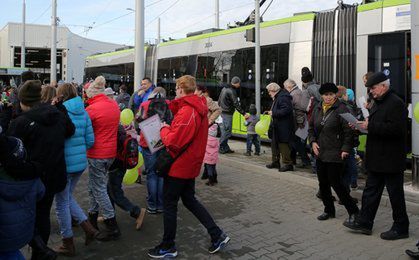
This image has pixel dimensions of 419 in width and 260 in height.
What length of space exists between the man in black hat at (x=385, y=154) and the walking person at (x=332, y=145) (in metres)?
0.31

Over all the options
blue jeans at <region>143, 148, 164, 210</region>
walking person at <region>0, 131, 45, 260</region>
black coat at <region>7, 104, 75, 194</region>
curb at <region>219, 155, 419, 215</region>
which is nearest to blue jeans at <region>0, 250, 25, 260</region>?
walking person at <region>0, 131, 45, 260</region>

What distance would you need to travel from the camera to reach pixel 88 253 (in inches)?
178

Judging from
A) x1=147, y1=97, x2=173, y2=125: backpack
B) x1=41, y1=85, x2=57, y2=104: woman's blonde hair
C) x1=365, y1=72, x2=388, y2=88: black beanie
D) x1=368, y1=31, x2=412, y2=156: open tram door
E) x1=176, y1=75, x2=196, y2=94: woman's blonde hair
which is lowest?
x1=147, y1=97, x2=173, y2=125: backpack

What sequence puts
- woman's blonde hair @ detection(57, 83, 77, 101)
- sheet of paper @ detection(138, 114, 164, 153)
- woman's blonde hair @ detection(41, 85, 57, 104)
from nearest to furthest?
woman's blonde hair @ detection(41, 85, 57, 104)
sheet of paper @ detection(138, 114, 164, 153)
woman's blonde hair @ detection(57, 83, 77, 101)

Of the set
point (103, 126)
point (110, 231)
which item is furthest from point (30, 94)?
point (110, 231)

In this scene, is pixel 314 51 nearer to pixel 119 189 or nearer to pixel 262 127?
pixel 262 127

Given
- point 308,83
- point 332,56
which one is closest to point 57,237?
point 308,83

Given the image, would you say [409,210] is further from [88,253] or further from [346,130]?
[88,253]

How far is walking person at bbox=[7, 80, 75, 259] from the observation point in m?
3.78

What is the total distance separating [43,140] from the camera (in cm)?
387

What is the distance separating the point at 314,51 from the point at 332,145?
551 centimetres

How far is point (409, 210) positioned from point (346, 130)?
62.0 inches

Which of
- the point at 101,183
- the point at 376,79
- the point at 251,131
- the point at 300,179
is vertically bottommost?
the point at 300,179

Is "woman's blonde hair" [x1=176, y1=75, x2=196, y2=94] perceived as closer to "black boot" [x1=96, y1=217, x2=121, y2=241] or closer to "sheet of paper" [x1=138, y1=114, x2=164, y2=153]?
"sheet of paper" [x1=138, y1=114, x2=164, y2=153]
